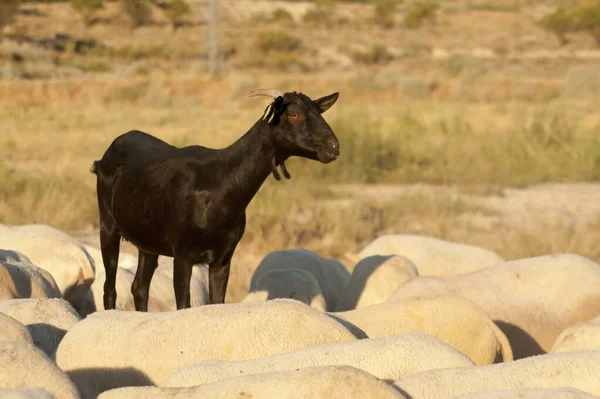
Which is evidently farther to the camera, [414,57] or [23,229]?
[414,57]

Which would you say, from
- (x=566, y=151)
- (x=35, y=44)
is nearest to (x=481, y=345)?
(x=566, y=151)

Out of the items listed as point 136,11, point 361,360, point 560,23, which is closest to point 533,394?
point 361,360

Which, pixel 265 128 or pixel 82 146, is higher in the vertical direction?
pixel 265 128

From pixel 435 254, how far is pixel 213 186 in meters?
2.49

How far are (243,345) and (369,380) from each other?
975 mm

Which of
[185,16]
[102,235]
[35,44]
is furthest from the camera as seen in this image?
[185,16]

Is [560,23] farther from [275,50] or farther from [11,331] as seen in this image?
[11,331]

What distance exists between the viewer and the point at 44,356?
12.0 ft

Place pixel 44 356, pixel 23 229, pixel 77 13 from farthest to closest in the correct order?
pixel 77 13 → pixel 23 229 → pixel 44 356

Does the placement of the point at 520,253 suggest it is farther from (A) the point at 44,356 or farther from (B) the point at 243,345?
(A) the point at 44,356

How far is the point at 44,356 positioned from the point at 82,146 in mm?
14636

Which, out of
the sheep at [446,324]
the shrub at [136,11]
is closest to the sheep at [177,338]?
the sheep at [446,324]

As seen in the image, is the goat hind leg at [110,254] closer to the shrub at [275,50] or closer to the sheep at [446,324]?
the sheep at [446,324]

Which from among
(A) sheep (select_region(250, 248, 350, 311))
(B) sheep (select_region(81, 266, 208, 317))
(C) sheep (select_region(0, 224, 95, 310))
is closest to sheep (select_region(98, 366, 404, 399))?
(B) sheep (select_region(81, 266, 208, 317))
